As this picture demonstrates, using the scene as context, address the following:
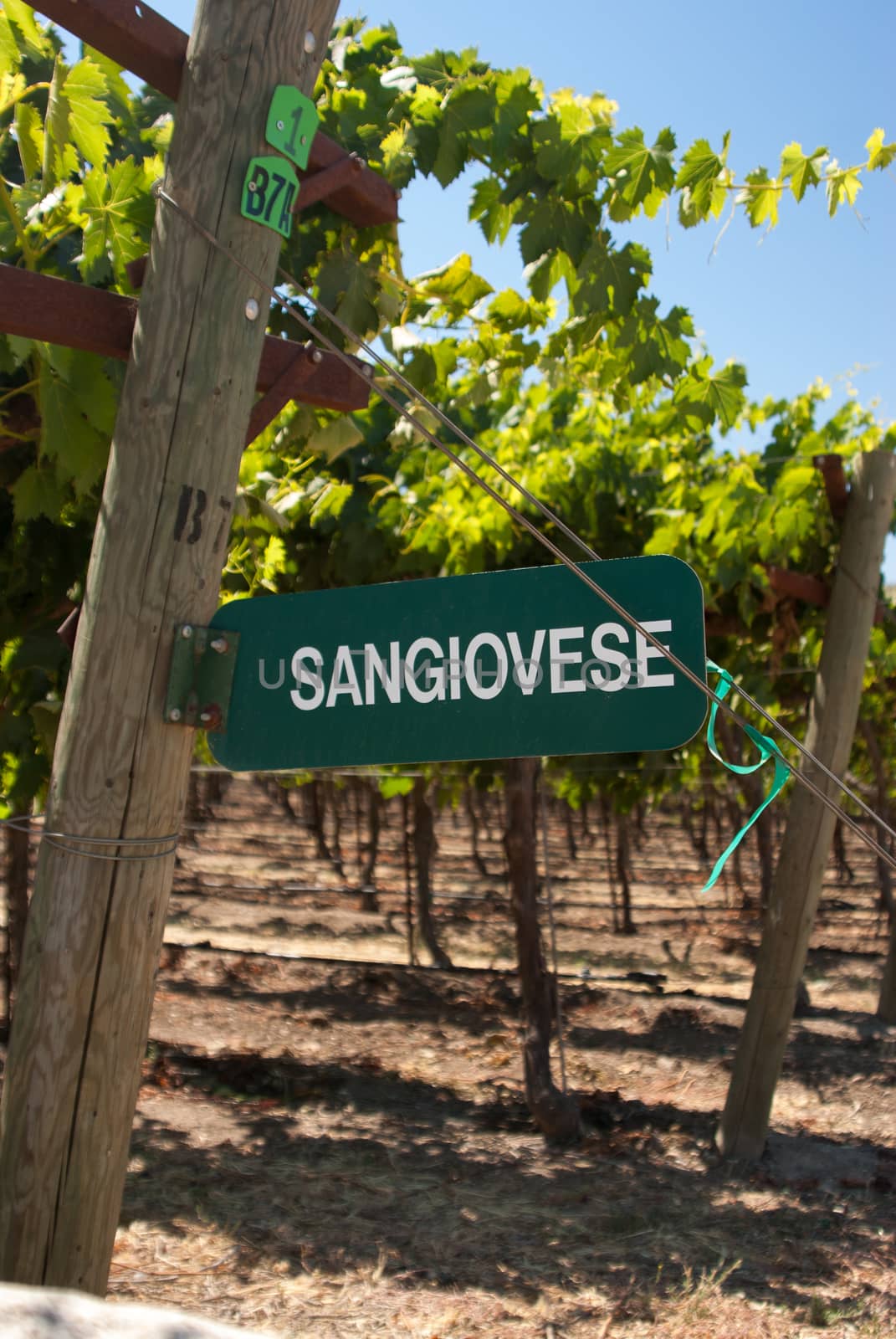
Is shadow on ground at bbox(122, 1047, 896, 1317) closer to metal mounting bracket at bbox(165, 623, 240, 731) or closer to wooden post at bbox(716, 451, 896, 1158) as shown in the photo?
wooden post at bbox(716, 451, 896, 1158)

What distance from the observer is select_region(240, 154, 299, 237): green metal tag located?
1723 millimetres

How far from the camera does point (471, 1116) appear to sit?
5582 millimetres

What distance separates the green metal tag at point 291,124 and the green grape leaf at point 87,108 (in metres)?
0.81

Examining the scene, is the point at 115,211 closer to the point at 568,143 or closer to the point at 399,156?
the point at 399,156

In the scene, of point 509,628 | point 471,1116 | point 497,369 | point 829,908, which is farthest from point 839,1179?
point 829,908

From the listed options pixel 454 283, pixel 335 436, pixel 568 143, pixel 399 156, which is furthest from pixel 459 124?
pixel 335 436

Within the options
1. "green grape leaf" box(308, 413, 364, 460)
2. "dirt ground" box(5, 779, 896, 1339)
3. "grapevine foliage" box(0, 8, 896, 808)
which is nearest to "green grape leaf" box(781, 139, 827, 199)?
"grapevine foliage" box(0, 8, 896, 808)

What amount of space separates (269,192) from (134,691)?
77 centimetres

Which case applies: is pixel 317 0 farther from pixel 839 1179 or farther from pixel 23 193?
pixel 839 1179

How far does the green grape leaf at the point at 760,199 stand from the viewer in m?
3.32

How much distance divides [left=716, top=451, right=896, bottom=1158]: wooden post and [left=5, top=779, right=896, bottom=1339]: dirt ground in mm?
448

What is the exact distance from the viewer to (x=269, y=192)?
175 cm

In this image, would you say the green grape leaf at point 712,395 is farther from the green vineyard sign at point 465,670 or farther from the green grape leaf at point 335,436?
the green vineyard sign at point 465,670

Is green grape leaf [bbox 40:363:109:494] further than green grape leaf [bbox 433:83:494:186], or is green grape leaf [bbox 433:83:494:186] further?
green grape leaf [bbox 433:83:494:186]
